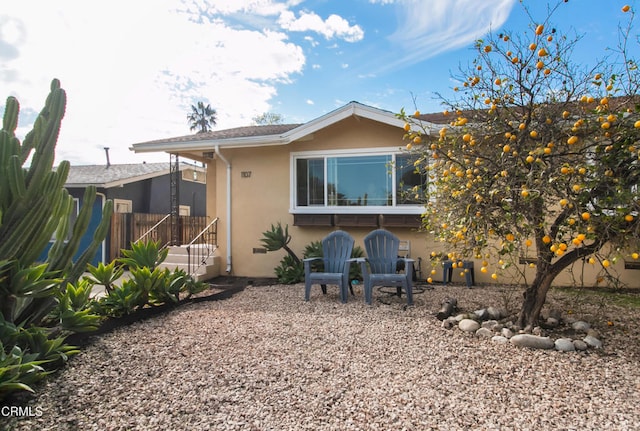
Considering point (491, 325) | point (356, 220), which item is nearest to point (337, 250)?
point (356, 220)

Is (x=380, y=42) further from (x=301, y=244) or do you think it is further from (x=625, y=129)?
(x=625, y=129)

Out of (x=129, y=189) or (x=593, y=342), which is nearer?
(x=593, y=342)

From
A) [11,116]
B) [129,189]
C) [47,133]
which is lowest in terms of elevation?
[47,133]

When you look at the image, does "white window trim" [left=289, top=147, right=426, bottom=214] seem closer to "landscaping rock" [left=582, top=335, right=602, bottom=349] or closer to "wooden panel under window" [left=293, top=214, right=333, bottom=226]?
"wooden panel under window" [left=293, top=214, right=333, bottom=226]

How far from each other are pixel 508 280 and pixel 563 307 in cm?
190

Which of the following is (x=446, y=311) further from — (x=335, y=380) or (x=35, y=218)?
(x=35, y=218)

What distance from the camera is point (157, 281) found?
436cm

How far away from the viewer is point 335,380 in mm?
2479

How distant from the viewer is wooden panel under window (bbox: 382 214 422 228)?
625cm

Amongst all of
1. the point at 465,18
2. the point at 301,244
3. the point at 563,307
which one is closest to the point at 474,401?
the point at 563,307

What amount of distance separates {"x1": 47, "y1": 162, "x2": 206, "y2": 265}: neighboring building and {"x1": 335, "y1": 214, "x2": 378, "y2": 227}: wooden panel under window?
6981mm

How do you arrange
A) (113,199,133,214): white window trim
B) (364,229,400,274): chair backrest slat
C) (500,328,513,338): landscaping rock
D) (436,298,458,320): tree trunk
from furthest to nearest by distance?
(113,199,133,214): white window trim → (364,229,400,274): chair backrest slat → (436,298,458,320): tree trunk → (500,328,513,338): landscaping rock

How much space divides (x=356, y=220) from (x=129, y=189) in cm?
918

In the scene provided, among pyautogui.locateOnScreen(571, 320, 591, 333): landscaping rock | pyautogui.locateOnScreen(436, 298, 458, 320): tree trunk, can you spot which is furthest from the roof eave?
pyautogui.locateOnScreen(571, 320, 591, 333): landscaping rock
